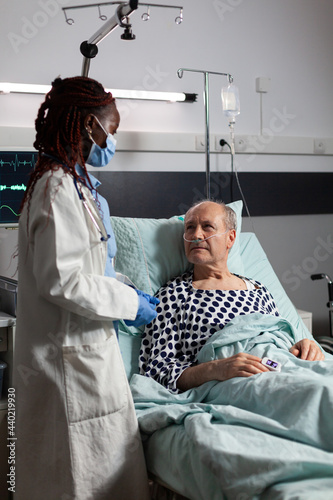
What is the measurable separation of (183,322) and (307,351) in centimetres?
45

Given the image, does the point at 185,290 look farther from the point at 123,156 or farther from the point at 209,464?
the point at 123,156

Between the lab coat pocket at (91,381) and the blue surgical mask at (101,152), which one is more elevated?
the blue surgical mask at (101,152)

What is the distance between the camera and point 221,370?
1.82 meters

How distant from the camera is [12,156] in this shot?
240 cm

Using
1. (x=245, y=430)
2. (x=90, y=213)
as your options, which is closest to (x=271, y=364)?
(x=245, y=430)

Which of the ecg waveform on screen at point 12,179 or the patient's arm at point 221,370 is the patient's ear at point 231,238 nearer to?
the patient's arm at point 221,370

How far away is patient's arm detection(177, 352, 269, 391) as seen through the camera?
177 cm

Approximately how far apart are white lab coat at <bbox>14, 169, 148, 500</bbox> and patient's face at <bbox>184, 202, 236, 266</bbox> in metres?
0.73

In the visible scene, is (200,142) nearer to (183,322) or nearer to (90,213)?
(183,322)

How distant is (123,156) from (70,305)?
5.47 feet

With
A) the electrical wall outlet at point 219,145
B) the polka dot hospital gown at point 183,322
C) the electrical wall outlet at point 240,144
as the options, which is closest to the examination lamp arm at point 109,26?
the polka dot hospital gown at point 183,322

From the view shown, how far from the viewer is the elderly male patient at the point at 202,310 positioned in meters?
1.88

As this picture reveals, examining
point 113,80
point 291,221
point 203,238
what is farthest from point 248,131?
point 203,238

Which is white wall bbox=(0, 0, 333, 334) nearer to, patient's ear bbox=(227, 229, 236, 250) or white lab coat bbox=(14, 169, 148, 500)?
patient's ear bbox=(227, 229, 236, 250)
